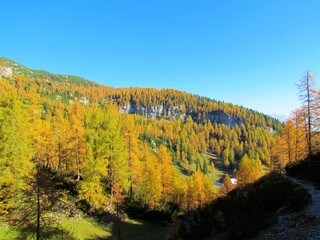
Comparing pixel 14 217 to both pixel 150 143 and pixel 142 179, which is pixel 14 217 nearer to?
pixel 142 179

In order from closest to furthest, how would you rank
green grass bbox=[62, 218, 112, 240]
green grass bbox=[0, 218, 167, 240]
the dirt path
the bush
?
the dirt path → the bush → green grass bbox=[62, 218, 112, 240] → green grass bbox=[0, 218, 167, 240]

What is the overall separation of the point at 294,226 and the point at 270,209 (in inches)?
146

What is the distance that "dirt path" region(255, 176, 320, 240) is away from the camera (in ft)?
29.0

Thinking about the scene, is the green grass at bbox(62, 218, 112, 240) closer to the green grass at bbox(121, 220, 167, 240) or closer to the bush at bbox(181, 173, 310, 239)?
the green grass at bbox(121, 220, 167, 240)

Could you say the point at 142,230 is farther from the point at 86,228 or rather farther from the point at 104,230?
the point at 86,228

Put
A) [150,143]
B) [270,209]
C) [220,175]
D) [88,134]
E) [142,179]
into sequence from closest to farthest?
1. [270,209]
2. [88,134]
3. [142,179]
4. [220,175]
5. [150,143]

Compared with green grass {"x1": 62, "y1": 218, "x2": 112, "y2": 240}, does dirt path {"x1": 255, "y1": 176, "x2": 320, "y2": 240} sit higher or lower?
higher

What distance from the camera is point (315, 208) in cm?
1118

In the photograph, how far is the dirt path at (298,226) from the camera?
8.85m

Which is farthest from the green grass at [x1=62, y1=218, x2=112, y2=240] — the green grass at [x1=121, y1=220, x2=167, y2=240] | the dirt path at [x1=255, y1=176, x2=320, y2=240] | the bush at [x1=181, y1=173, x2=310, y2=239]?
the dirt path at [x1=255, y1=176, x2=320, y2=240]

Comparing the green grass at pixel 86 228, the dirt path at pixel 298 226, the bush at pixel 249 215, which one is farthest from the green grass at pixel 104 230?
the dirt path at pixel 298 226

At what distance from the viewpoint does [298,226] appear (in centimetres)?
993

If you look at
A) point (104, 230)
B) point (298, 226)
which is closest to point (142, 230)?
point (104, 230)

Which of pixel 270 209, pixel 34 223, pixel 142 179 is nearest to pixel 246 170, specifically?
pixel 142 179
